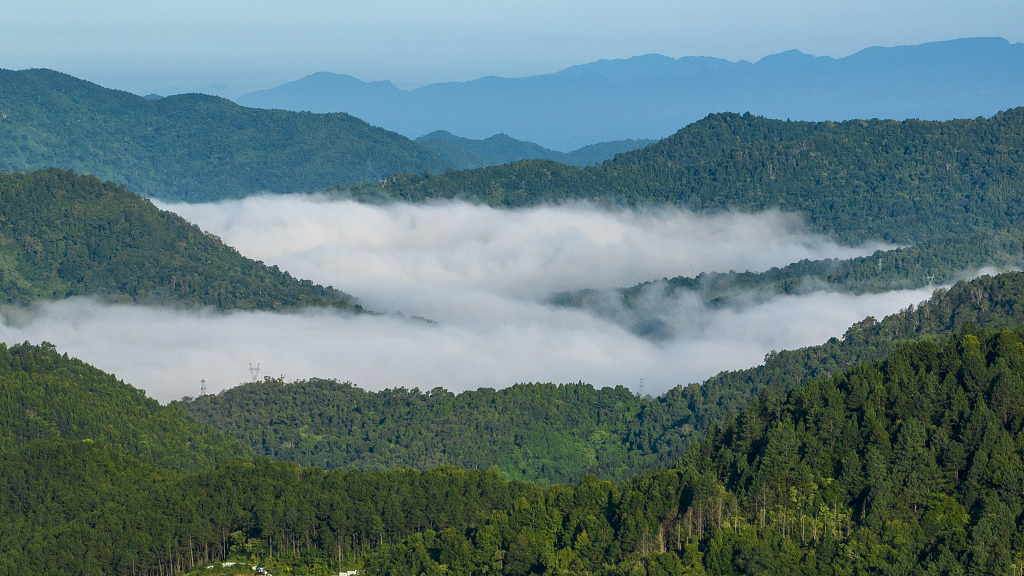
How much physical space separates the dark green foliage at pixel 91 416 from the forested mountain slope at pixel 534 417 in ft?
69.9

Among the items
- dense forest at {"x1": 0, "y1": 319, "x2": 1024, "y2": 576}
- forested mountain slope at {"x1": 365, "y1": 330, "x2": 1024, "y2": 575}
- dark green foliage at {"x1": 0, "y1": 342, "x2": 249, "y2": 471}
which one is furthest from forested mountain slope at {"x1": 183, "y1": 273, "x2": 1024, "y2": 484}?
forested mountain slope at {"x1": 365, "y1": 330, "x2": 1024, "y2": 575}

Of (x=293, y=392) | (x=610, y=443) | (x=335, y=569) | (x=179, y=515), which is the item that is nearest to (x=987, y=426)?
(x=335, y=569)

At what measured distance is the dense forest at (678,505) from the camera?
9425 cm

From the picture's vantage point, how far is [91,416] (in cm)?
15075

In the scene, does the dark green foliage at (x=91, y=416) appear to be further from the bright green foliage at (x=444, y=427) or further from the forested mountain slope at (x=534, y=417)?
the forested mountain slope at (x=534, y=417)

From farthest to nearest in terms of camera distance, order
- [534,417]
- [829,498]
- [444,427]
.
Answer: [534,417] → [444,427] → [829,498]

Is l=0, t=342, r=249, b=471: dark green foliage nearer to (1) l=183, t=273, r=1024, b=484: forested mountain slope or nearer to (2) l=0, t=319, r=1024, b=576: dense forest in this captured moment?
(2) l=0, t=319, r=1024, b=576: dense forest

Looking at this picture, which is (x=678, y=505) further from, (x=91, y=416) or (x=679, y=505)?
(x=91, y=416)

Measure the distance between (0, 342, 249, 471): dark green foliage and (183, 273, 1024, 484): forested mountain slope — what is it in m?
21.3

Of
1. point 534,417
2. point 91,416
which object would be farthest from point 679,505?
point 534,417

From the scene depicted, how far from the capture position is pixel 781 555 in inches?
3686

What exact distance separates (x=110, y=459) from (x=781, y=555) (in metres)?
60.4

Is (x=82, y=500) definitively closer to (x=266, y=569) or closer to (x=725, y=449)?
(x=266, y=569)

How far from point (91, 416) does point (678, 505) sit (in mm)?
69260
